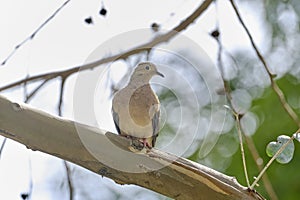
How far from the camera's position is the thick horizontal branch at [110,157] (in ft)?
5.69

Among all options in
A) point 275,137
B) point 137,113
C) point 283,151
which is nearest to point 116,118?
point 137,113

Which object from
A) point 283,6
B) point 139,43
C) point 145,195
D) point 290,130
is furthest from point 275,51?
point 139,43

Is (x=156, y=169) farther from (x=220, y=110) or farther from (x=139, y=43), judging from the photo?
(x=220, y=110)

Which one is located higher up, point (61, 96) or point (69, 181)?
point (61, 96)

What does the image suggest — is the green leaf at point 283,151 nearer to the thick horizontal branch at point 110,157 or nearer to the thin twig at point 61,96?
the thick horizontal branch at point 110,157

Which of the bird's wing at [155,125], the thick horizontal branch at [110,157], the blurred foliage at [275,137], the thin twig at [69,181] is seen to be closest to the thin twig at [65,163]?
the thin twig at [69,181]

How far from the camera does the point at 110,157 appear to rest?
5.95ft

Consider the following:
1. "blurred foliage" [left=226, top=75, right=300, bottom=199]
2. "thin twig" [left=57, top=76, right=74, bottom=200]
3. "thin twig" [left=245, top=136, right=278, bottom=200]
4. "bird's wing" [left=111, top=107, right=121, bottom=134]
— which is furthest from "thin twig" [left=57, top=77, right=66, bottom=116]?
"blurred foliage" [left=226, top=75, right=300, bottom=199]

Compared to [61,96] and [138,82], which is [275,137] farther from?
[61,96]

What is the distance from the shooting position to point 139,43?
93.7 inches

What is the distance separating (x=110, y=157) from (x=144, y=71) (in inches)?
33.6

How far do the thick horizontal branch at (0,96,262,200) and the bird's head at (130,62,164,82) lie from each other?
739 millimetres

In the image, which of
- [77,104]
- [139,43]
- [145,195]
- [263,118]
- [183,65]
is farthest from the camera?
[263,118]

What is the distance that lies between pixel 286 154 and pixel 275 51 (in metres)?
3.14
